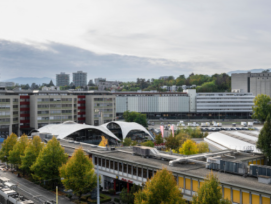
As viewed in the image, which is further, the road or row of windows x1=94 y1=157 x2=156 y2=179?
the road

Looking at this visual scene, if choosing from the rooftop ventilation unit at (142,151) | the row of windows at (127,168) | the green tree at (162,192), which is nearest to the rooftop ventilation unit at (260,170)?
the green tree at (162,192)

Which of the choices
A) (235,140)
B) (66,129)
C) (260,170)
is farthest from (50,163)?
(66,129)

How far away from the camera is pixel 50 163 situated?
43.9 metres

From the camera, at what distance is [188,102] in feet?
564

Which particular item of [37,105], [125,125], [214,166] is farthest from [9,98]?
[214,166]

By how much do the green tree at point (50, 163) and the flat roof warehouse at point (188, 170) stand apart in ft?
15.9

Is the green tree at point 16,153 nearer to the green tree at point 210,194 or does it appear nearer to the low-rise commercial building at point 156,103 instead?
the green tree at point 210,194

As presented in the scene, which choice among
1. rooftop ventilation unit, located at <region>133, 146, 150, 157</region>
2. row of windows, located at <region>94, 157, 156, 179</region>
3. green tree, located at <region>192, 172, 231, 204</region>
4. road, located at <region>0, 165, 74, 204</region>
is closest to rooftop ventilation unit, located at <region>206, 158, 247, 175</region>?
row of windows, located at <region>94, 157, 156, 179</region>

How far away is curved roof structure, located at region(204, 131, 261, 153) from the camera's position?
56.7 m

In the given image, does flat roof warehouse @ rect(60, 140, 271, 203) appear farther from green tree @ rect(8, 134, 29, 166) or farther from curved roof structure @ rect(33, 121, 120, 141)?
curved roof structure @ rect(33, 121, 120, 141)

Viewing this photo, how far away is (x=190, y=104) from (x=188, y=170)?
14163 cm

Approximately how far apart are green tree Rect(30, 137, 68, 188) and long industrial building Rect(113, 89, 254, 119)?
12427 centimetres

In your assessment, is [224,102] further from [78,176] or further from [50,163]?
[78,176]

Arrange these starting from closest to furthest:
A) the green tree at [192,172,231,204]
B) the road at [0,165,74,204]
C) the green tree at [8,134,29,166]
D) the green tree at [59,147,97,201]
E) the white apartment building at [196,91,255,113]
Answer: the green tree at [192,172,231,204], the green tree at [59,147,97,201], the road at [0,165,74,204], the green tree at [8,134,29,166], the white apartment building at [196,91,255,113]
